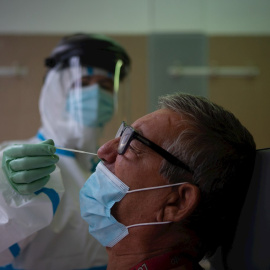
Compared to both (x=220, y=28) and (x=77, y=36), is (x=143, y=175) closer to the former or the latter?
(x=77, y=36)

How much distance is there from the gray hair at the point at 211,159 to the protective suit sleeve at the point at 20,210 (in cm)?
43

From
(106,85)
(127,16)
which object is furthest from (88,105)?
(127,16)

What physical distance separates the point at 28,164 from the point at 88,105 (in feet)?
2.40

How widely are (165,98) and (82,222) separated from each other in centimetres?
64

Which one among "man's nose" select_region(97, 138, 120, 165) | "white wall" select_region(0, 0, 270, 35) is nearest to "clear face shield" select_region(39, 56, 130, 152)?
"man's nose" select_region(97, 138, 120, 165)

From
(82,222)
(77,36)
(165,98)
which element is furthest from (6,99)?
(165,98)

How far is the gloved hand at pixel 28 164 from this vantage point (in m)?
0.98

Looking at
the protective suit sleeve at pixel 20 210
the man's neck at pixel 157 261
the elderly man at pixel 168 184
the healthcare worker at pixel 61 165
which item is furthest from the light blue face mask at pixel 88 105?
the man's neck at pixel 157 261

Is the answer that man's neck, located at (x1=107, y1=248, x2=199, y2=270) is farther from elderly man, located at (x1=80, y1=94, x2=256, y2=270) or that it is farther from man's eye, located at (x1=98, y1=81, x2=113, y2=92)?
man's eye, located at (x1=98, y1=81, x2=113, y2=92)

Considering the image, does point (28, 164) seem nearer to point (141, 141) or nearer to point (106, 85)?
point (141, 141)

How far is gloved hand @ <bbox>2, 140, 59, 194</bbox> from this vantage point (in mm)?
982

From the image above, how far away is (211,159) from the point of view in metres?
0.91

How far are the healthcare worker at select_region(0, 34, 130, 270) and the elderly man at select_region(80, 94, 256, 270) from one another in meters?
0.19

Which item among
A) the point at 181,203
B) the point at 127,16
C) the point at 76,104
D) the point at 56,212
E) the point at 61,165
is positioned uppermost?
the point at 127,16
